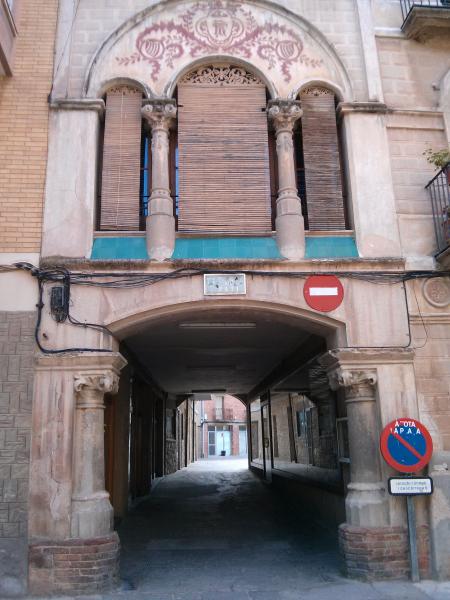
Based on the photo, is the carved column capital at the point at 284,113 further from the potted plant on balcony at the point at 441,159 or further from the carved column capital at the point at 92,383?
the carved column capital at the point at 92,383

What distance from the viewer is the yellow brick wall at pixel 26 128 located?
7.66 meters

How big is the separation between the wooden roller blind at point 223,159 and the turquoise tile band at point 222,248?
176 mm

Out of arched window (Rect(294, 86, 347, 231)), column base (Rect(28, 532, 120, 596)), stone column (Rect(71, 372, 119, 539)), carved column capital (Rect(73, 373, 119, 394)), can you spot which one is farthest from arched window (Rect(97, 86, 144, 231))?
column base (Rect(28, 532, 120, 596))

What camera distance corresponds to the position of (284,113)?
8250 mm

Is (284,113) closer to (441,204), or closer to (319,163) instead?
(319,163)

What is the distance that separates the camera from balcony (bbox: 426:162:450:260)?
25.0 ft

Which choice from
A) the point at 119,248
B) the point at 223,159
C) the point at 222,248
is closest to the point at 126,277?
the point at 119,248

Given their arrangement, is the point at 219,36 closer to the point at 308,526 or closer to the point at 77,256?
the point at 77,256

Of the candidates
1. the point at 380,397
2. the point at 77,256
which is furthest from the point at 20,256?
the point at 380,397

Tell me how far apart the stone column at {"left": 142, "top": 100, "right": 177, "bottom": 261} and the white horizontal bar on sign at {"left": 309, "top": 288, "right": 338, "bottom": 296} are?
1.99 m

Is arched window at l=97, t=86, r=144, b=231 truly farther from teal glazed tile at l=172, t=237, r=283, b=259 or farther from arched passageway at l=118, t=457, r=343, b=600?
arched passageway at l=118, t=457, r=343, b=600

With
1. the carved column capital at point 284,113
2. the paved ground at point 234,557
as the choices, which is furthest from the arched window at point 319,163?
the paved ground at point 234,557

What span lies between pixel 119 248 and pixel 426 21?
5799 mm

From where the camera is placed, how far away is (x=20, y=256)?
753 cm
